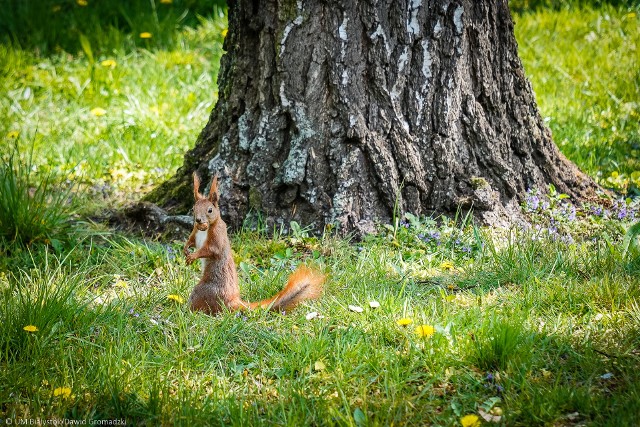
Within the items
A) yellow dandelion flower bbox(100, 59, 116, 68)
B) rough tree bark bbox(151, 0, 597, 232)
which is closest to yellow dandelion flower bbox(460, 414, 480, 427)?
rough tree bark bbox(151, 0, 597, 232)

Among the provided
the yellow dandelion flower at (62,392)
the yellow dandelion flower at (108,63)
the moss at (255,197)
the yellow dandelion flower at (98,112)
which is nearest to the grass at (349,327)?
the yellow dandelion flower at (62,392)

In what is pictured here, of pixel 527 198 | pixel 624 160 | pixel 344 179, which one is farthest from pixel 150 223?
pixel 624 160

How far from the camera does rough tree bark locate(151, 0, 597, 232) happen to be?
12.2ft

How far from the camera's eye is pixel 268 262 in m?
3.80

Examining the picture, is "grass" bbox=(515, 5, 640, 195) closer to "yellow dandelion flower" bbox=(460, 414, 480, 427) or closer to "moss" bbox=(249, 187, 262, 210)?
"moss" bbox=(249, 187, 262, 210)

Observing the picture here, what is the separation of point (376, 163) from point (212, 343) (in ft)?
4.41

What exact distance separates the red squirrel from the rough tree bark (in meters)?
0.78

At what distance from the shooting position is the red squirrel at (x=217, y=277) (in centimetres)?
309

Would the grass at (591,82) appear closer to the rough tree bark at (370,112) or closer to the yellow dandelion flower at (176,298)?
the rough tree bark at (370,112)

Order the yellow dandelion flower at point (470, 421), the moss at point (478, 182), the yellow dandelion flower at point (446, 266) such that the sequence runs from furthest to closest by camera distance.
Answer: the moss at point (478, 182), the yellow dandelion flower at point (446, 266), the yellow dandelion flower at point (470, 421)

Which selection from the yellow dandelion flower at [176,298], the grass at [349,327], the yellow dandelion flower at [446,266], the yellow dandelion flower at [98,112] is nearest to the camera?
the grass at [349,327]

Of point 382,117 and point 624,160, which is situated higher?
point 382,117

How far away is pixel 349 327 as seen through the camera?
300 cm

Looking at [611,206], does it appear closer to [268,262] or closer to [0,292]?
[268,262]
